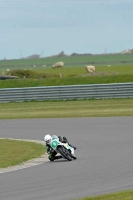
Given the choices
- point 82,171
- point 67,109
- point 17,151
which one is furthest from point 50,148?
→ point 67,109

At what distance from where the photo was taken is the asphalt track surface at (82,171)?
34.3 feet

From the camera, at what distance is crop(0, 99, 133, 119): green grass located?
2841 cm

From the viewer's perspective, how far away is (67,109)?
31.7 metres

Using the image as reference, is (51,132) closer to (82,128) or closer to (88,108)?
(82,128)

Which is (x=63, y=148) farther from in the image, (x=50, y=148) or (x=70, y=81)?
(x=70, y=81)

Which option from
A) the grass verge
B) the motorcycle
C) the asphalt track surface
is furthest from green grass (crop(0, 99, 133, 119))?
the motorcycle

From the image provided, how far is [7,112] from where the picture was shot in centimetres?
3253

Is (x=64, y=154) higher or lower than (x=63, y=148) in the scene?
lower

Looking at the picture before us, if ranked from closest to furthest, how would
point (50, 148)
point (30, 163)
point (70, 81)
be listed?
point (50, 148)
point (30, 163)
point (70, 81)

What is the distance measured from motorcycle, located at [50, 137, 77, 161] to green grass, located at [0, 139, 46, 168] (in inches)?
36.9

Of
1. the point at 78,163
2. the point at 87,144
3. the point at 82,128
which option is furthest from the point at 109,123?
the point at 78,163

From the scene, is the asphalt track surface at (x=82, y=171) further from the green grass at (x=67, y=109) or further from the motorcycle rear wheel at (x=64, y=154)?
the green grass at (x=67, y=109)

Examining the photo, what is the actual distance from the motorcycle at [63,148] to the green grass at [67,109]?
12.6 metres

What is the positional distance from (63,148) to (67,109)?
57.3 ft
